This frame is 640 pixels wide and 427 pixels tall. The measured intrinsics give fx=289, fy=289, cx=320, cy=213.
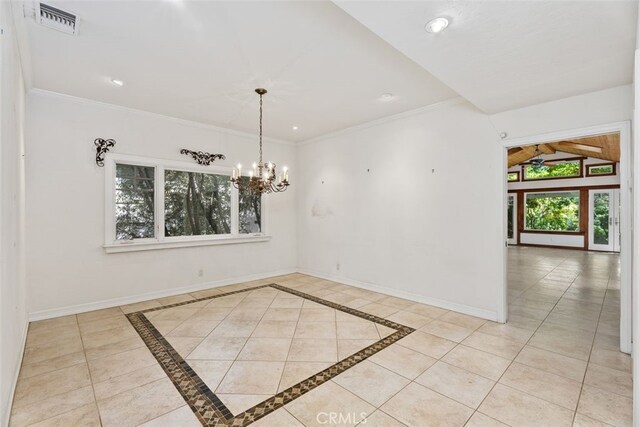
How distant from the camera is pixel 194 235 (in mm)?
5164

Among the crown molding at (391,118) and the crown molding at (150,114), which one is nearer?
the crown molding at (150,114)

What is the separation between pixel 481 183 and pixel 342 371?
2.94 meters

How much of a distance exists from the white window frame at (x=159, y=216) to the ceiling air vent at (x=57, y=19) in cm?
216

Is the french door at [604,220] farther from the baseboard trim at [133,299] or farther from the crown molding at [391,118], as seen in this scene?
the baseboard trim at [133,299]

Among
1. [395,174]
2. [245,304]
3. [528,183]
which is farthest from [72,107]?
[528,183]

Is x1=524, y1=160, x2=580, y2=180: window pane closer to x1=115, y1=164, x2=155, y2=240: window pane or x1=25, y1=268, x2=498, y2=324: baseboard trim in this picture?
x1=25, y1=268, x2=498, y2=324: baseboard trim

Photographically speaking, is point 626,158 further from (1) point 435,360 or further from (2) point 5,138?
(2) point 5,138

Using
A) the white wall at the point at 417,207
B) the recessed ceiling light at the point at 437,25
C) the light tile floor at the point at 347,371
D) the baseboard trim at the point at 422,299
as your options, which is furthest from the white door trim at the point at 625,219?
the recessed ceiling light at the point at 437,25

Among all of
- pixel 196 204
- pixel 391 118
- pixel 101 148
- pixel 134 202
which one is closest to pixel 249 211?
pixel 196 204

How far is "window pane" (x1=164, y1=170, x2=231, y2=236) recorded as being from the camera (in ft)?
Result: 16.1

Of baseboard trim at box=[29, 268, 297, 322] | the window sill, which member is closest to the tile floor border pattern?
baseboard trim at box=[29, 268, 297, 322]

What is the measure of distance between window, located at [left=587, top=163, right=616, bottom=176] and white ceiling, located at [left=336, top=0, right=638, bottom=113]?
940cm

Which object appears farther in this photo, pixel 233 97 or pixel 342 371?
pixel 233 97

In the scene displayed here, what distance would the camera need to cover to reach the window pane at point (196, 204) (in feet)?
16.1
